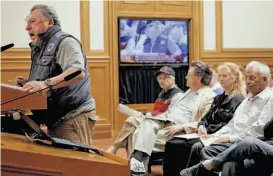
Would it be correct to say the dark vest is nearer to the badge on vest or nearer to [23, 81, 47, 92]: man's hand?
the badge on vest

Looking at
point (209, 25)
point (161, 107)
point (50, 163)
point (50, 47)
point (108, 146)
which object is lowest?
point (108, 146)

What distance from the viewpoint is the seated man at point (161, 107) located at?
4.19 meters

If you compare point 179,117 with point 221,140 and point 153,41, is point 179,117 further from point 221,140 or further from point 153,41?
point 153,41

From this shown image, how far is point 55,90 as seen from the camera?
2.24 meters

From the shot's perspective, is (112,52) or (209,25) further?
(209,25)

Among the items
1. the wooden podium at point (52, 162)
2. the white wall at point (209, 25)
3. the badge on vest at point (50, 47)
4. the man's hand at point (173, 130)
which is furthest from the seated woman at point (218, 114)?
the white wall at point (209, 25)

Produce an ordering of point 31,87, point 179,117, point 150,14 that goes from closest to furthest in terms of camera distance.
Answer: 1. point 31,87
2. point 179,117
3. point 150,14

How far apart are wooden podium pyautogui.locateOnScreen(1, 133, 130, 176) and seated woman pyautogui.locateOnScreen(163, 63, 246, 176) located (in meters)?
2.44

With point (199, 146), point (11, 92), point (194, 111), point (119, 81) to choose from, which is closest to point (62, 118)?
point (11, 92)

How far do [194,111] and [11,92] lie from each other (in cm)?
278

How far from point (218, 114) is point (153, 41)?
10.4 ft

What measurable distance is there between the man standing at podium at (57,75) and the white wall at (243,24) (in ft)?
15.8

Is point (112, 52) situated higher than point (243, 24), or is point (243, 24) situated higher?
point (243, 24)

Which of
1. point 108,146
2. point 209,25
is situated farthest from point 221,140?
point 209,25
